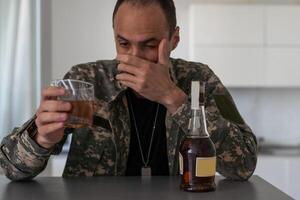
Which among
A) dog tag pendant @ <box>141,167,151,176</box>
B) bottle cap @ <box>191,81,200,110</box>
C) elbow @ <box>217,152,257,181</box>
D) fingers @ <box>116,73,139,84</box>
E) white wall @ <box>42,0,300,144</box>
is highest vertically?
white wall @ <box>42,0,300,144</box>

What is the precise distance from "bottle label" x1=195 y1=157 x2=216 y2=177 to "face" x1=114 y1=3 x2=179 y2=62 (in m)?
0.39

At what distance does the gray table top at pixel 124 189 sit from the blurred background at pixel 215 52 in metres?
2.12

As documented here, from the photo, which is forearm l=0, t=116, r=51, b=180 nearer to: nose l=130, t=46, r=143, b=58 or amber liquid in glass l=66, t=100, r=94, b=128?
amber liquid in glass l=66, t=100, r=94, b=128

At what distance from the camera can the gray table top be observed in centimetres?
91

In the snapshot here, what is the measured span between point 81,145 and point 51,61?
Answer: 2500mm

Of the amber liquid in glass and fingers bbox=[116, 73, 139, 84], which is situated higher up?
fingers bbox=[116, 73, 139, 84]

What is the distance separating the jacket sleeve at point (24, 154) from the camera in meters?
1.07

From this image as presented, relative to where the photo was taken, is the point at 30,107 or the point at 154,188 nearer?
the point at 154,188

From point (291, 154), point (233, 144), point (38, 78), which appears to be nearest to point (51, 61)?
point (38, 78)

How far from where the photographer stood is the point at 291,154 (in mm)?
3428


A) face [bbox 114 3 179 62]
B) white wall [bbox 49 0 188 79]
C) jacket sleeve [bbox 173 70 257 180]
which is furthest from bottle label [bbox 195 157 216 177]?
white wall [bbox 49 0 188 79]

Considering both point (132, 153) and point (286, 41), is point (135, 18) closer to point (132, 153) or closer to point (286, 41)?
point (132, 153)

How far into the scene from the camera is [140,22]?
1.23 meters

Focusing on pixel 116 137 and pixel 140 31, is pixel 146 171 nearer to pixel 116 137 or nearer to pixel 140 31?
pixel 116 137
